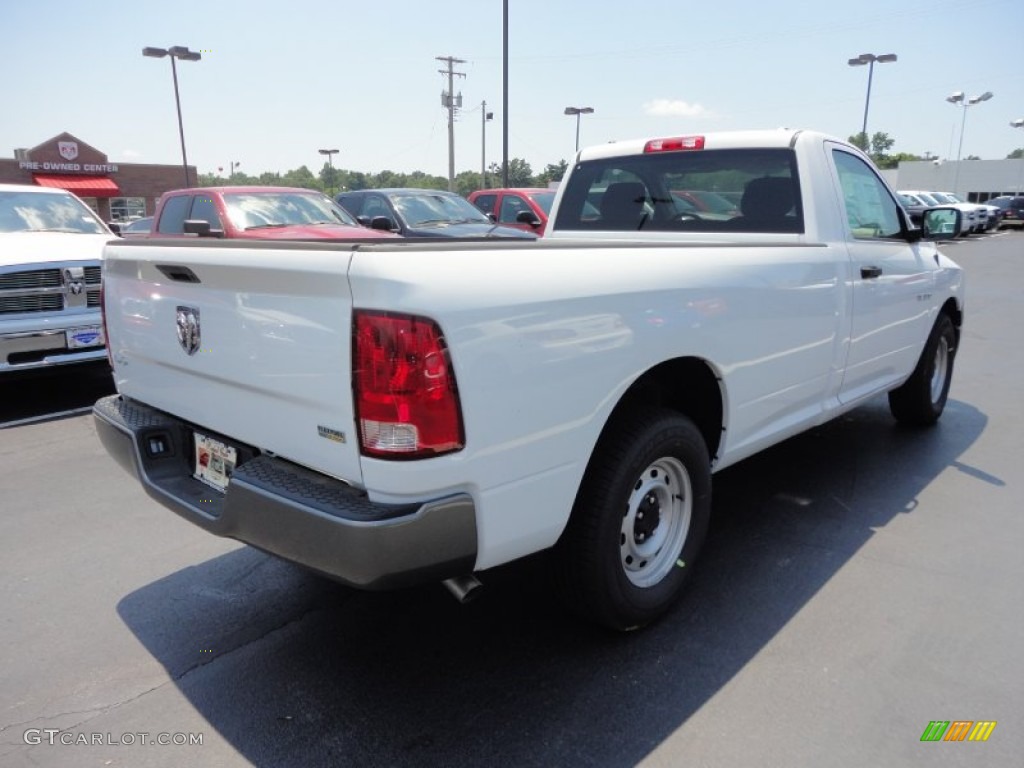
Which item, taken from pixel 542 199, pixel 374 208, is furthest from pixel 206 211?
pixel 542 199

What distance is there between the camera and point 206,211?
9.09 metres

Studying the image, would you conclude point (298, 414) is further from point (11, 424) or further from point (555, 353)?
point (11, 424)

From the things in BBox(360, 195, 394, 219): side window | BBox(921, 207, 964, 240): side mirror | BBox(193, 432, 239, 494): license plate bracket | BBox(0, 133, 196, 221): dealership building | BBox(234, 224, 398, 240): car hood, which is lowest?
BBox(193, 432, 239, 494): license plate bracket

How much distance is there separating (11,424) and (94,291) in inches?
51.5

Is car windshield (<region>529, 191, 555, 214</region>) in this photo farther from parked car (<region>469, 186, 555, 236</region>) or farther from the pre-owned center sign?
the pre-owned center sign

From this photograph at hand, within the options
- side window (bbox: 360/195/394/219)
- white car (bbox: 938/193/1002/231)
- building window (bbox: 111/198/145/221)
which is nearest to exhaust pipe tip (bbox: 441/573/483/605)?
side window (bbox: 360/195/394/219)

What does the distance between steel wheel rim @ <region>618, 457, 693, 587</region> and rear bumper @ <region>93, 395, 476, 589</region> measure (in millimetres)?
906

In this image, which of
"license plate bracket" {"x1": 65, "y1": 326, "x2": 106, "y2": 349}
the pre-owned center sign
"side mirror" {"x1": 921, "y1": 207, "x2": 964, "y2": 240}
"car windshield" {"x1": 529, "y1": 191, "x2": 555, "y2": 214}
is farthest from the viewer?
the pre-owned center sign

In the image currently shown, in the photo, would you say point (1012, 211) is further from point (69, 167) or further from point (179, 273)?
point (69, 167)

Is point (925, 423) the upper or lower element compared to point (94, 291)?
lower

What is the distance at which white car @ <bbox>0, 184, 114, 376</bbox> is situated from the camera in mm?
5867

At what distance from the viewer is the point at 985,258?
2066 centimetres

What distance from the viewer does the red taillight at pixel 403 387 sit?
1.90 m

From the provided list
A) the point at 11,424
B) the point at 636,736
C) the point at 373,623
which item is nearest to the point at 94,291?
the point at 11,424
